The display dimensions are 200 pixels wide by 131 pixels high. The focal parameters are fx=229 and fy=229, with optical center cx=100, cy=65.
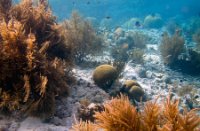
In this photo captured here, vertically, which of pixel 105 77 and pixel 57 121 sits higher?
pixel 105 77

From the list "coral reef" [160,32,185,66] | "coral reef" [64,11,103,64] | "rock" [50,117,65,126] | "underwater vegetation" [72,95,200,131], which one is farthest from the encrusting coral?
"coral reef" [160,32,185,66]

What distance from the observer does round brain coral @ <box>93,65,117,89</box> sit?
283 inches

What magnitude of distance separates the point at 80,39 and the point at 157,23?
72.5 ft

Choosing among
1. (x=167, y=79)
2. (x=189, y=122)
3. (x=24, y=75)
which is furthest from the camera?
(x=167, y=79)

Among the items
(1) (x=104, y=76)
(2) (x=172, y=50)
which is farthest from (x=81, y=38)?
(2) (x=172, y=50)

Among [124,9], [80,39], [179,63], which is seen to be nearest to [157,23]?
[124,9]

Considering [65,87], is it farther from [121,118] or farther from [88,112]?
[121,118]

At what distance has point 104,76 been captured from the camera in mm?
7199

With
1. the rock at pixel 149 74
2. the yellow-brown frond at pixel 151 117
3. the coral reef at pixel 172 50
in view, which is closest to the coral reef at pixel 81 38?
the rock at pixel 149 74

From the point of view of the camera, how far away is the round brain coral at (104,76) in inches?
283

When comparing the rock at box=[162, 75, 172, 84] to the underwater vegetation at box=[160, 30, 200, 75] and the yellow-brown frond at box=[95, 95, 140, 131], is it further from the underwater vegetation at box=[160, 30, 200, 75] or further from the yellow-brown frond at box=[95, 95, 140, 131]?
the yellow-brown frond at box=[95, 95, 140, 131]

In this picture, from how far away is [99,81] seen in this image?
720 centimetres

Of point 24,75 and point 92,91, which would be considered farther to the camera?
point 92,91

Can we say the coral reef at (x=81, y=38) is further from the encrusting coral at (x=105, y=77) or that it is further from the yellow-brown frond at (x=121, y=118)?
the yellow-brown frond at (x=121, y=118)
